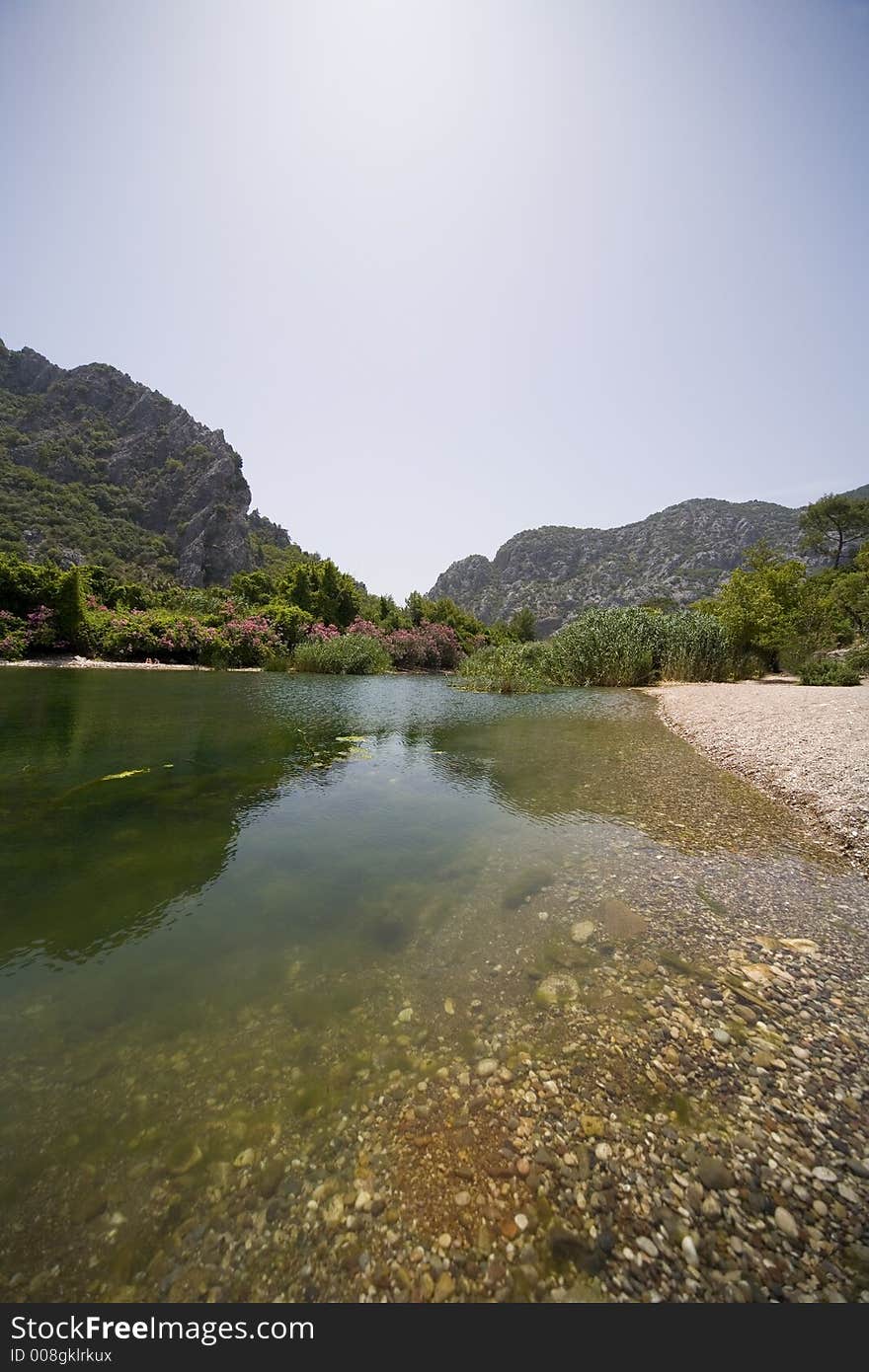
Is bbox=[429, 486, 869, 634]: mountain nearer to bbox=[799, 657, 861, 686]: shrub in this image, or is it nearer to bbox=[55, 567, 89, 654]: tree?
bbox=[799, 657, 861, 686]: shrub

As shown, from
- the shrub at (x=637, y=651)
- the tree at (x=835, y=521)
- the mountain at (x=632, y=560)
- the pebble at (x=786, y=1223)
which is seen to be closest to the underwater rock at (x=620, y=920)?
the pebble at (x=786, y=1223)

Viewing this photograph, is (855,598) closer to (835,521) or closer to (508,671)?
(508,671)

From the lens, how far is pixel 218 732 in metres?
13.4

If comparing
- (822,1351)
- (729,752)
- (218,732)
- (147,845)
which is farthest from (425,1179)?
(218,732)

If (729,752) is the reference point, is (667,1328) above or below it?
below

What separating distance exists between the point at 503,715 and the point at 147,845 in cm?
1379

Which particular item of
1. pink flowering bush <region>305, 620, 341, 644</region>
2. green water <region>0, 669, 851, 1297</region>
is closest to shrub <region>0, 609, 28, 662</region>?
pink flowering bush <region>305, 620, 341, 644</region>

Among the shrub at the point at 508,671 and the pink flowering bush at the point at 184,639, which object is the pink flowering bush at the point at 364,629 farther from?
the shrub at the point at 508,671

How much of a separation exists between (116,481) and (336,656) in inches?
3736

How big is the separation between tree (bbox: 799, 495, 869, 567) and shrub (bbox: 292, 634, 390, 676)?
6419 centimetres

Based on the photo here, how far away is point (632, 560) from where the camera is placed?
120 metres

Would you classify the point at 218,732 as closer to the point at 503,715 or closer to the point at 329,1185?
the point at 503,715

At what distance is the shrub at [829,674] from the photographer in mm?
26372

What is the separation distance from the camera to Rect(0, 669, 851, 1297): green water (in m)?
2.66
